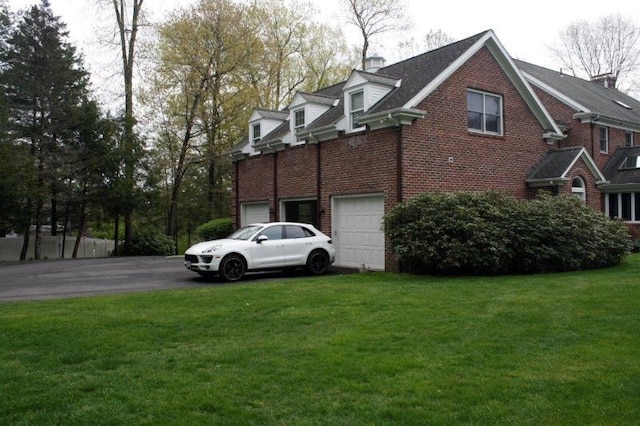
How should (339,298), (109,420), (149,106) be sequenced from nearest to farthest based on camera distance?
(109,420) < (339,298) < (149,106)

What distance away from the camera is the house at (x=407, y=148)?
16.0m

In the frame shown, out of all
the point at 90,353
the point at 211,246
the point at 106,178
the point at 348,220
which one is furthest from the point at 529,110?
the point at 106,178

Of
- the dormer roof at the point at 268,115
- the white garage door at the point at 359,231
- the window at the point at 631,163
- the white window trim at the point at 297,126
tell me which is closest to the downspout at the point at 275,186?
the white window trim at the point at 297,126

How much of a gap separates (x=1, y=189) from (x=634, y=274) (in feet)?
78.1

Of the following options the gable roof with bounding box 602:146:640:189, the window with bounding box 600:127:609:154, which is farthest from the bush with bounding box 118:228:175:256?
the window with bounding box 600:127:609:154

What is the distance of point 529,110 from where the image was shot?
19.2 metres

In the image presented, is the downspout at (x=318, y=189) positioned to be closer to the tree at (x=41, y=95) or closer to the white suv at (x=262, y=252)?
the white suv at (x=262, y=252)

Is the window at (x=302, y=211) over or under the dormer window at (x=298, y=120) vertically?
under

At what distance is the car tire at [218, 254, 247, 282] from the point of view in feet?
45.9

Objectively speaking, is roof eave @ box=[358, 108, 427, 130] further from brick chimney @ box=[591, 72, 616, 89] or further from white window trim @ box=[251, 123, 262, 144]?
brick chimney @ box=[591, 72, 616, 89]

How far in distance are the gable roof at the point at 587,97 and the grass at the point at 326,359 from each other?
52.8 ft

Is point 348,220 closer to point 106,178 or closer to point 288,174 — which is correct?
point 288,174

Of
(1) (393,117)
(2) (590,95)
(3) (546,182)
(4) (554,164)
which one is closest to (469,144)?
(1) (393,117)

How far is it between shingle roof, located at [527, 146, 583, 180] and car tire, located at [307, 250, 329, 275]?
26.1 ft
